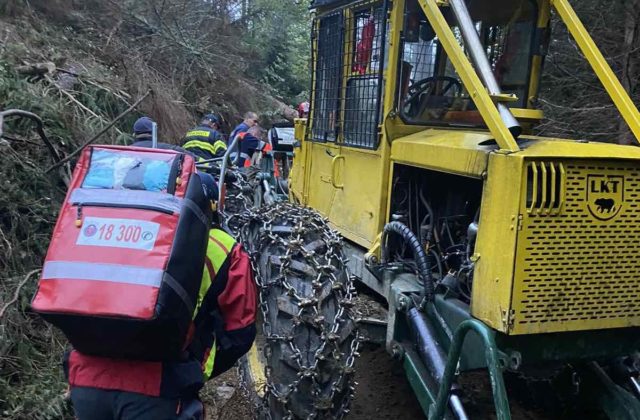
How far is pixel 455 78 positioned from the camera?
3.98 metres

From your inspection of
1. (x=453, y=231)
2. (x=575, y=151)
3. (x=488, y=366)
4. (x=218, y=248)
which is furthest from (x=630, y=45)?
(x=218, y=248)

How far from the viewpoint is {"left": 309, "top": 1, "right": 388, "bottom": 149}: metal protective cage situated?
3.99 m

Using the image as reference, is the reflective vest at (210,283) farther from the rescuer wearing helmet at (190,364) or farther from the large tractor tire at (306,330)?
the large tractor tire at (306,330)

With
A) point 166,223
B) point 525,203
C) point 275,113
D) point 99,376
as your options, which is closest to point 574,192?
point 525,203

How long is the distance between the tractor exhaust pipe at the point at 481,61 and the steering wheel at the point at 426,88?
71 cm

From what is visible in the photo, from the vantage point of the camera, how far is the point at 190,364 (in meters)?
2.47

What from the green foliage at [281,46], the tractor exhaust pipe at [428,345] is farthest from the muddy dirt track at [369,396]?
the green foliage at [281,46]

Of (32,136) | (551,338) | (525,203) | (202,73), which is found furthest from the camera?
(202,73)

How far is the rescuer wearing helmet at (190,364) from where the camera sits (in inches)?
94.5

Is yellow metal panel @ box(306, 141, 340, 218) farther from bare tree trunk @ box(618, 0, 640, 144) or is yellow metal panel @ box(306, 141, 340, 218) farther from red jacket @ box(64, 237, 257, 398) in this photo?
bare tree trunk @ box(618, 0, 640, 144)

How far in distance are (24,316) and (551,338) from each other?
3.63 m

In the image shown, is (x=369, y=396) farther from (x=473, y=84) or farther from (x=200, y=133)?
(x=200, y=133)

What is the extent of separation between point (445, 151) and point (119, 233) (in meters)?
1.70

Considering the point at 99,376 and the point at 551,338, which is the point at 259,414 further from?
the point at 551,338
